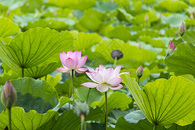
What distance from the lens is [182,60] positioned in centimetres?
91

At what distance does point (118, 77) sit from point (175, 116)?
0.53 ft

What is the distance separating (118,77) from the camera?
763mm

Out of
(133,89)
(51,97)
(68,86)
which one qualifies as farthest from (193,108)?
(68,86)

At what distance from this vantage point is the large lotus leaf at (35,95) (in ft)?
2.79

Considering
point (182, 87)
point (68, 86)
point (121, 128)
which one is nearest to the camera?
point (182, 87)

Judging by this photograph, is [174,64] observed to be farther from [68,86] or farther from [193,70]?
[68,86]

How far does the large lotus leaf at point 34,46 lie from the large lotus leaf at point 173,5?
2.40m

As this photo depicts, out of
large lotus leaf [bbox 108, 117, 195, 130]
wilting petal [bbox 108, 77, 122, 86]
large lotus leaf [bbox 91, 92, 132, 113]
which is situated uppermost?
wilting petal [bbox 108, 77, 122, 86]

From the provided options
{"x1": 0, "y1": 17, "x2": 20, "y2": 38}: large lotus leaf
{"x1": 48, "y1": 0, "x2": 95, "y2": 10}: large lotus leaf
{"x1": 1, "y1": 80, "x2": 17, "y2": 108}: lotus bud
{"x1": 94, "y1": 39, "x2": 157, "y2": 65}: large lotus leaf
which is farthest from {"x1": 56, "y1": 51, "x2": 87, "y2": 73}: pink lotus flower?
{"x1": 48, "y1": 0, "x2": 95, "y2": 10}: large lotus leaf

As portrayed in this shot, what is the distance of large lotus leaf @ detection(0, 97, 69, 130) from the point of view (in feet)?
2.36

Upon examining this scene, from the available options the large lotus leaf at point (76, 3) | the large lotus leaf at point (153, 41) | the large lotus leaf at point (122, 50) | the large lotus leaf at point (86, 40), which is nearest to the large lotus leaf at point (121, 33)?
the large lotus leaf at point (153, 41)

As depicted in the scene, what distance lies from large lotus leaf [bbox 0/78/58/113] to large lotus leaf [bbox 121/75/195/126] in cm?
23

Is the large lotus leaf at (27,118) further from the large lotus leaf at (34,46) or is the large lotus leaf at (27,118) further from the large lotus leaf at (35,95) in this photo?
the large lotus leaf at (34,46)

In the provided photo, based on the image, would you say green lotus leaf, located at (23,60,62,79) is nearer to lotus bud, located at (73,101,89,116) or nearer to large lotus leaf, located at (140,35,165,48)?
lotus bud, located at (73,101,89,116)
